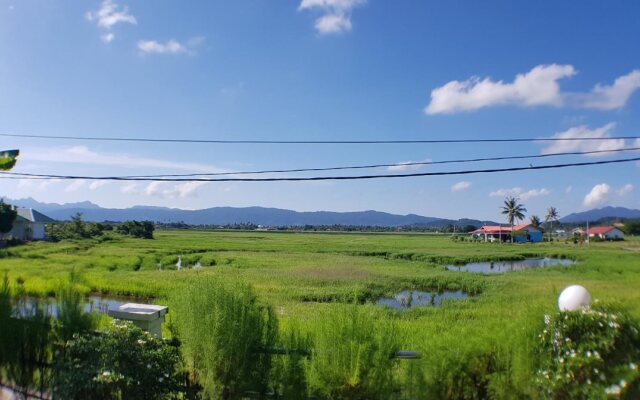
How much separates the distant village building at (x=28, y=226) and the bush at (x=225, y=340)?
54.9m

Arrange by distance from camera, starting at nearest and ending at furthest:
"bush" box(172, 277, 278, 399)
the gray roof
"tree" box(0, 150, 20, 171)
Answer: "bush" box(172, 277, 278, 399)
"tree" box(0, 150, 20, 171)
the gray roof

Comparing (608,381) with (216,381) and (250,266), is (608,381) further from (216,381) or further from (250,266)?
(250,266)

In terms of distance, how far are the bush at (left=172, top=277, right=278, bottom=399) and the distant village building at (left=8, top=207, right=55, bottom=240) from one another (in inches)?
2163

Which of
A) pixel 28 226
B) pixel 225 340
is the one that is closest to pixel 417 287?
pixel 225 340

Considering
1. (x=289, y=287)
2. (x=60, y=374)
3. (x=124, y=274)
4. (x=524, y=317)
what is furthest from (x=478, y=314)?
(x=124, y=274)

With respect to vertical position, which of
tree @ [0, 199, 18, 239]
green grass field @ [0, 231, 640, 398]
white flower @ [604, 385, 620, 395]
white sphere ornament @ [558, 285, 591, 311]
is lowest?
green grass field @ [0, 231, 640, 398]

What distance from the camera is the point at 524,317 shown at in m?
3.65

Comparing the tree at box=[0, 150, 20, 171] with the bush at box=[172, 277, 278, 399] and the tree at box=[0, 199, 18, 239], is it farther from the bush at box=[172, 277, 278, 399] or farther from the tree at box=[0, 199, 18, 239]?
the tree at box=[0, 199, 18, 239]

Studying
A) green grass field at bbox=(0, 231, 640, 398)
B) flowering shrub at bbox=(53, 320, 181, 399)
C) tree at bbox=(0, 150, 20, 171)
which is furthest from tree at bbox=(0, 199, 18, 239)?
flowering shrub at bbox=(53, 320, 181, 399)

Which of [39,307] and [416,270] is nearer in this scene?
[39,307]

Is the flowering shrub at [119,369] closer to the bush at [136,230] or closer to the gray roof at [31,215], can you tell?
the gray roof at [31,215]

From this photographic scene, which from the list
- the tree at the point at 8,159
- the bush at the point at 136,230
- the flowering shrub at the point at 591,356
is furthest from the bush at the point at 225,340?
the bush at the point at 136,230

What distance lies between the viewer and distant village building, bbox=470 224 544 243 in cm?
8621

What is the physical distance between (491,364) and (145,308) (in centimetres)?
332
